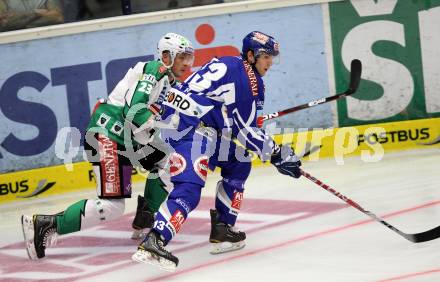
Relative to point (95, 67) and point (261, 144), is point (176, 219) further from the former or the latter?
point (95, 67)

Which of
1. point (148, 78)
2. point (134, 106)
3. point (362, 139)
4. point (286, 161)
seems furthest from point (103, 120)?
point (362, 139)

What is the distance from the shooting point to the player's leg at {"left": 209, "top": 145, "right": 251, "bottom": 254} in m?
5.68

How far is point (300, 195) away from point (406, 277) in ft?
7.89

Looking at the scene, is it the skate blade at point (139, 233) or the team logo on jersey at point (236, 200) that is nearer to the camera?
the team logo on jersey at point (236, 200)

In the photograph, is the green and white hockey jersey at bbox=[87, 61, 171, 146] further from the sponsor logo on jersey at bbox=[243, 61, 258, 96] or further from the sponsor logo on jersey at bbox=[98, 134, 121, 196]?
the sponsor logo on jersey at bbox=[243, 61, 258, 96]

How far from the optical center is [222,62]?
5426mm

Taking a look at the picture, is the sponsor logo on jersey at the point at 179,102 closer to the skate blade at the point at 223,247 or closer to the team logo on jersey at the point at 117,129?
the team logo on jersey at the point at 117,129

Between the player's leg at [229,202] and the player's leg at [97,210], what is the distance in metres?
0.57

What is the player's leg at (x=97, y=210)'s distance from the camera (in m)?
5.80

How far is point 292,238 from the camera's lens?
588 cm

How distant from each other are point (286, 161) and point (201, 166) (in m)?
0.49

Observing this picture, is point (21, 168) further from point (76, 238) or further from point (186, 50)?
point (186, 50)

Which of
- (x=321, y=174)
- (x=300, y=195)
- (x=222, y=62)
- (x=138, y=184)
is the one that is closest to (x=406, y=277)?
(x=222, y=62)

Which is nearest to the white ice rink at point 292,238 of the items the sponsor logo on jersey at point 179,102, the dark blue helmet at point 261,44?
the sponsor logo on jersey at point 179,102
